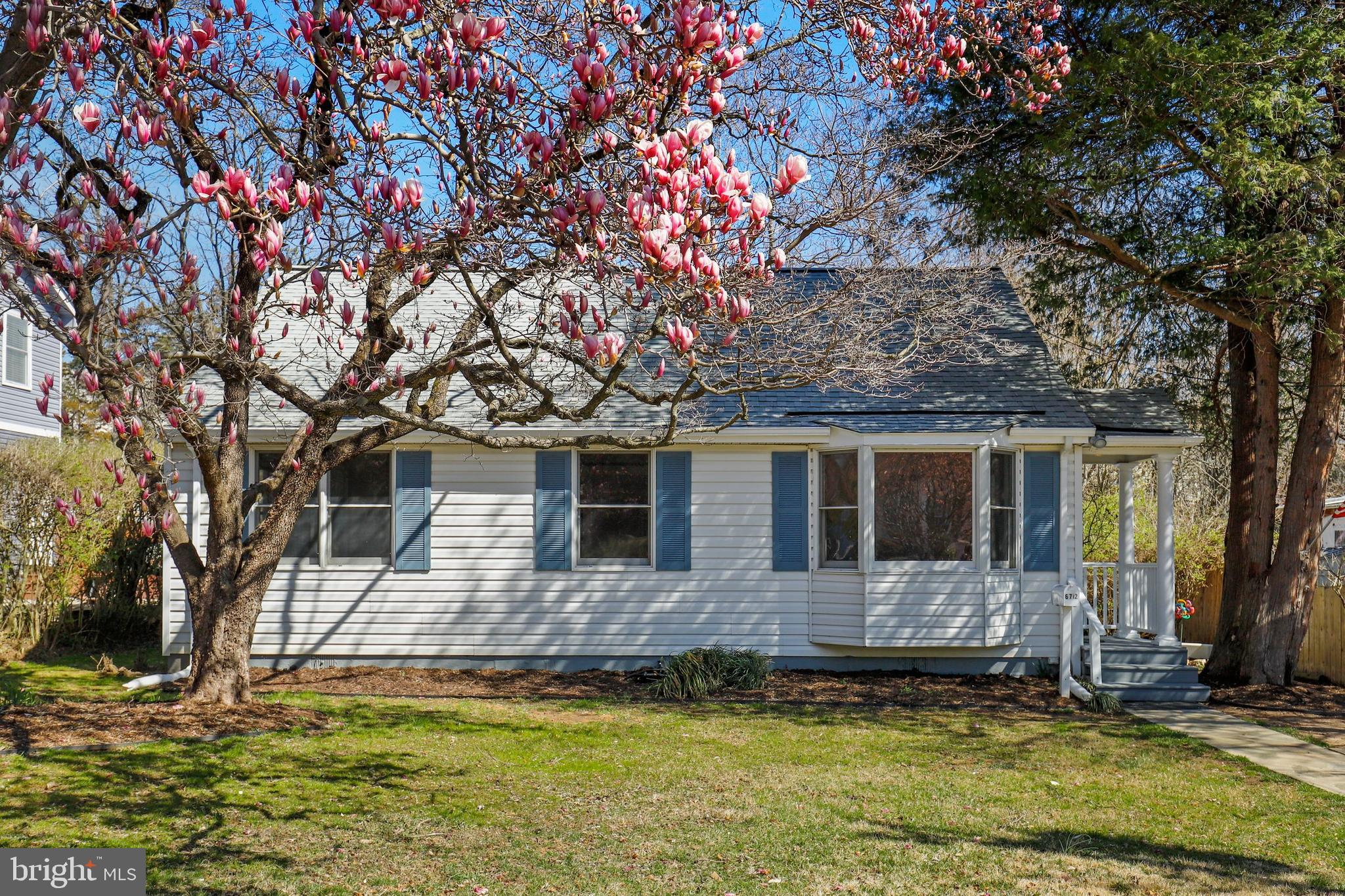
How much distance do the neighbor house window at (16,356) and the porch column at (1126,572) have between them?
19.2 metres

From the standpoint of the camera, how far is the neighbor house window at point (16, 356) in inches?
809

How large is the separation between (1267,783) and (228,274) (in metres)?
9.09

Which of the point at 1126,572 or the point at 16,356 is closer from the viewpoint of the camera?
the point at 1126,572

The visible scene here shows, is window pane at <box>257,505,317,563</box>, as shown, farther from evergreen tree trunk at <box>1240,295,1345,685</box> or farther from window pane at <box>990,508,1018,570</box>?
evergreen tree trunk at <box>1240,295,1345,685</box>

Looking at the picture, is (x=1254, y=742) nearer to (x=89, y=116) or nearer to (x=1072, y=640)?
(x=1072, y=640)

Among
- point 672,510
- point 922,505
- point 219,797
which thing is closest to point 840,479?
point 922,505

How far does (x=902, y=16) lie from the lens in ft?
21.4

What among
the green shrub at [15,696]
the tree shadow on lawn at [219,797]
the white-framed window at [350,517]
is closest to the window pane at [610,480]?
the white-framed window at [350,517]

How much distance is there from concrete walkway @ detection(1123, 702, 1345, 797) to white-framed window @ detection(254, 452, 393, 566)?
8.22 m

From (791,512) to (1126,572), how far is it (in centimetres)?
403

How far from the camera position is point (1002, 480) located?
40.2ft

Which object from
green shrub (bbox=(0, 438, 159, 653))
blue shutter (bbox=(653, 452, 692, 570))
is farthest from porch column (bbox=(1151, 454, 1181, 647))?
green shrub (bbox=(0, 438, 159, 653))

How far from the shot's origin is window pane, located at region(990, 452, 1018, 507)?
1215 centimetres

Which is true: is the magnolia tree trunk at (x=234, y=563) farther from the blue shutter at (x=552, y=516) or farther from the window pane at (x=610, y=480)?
the window pane at (x=610, y=480)
